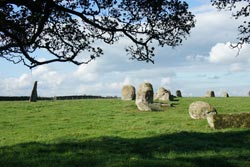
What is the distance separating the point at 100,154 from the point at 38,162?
113 inches

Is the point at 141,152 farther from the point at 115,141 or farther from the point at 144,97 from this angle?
the point at 144,97

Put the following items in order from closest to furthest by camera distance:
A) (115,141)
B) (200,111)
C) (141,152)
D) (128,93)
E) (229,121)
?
(141,152)
(115,141)
(229,121)
(200,111)
(128,93)

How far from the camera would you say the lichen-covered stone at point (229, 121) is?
2864cm

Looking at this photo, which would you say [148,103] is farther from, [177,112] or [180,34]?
[180,34]

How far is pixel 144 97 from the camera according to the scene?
43.1 metres

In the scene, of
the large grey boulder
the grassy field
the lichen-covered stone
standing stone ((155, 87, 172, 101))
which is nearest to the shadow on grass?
the grassy field

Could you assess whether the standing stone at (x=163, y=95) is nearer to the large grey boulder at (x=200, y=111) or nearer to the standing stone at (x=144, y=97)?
the standing stone at (x=144, y=97)

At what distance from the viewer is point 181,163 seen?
16.7 meters

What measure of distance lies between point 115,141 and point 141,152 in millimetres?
3392

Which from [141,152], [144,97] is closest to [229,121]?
[141,152]

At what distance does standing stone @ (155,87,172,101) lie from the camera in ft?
177

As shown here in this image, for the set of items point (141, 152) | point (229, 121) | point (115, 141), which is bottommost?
point (141, 152)

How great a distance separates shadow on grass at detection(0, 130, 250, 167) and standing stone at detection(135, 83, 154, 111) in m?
15.0

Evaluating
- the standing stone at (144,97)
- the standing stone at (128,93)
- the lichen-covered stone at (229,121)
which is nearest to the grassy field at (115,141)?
the lichen-covered stone at (229,121)
